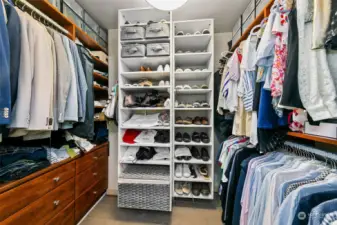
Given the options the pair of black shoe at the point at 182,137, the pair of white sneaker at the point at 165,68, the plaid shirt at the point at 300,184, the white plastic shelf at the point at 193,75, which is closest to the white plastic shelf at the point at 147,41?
the pair of white sneaker at the point at 165,68

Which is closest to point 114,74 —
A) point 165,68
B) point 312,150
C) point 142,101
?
point 142,101

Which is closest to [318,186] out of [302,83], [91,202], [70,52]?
[302,83]

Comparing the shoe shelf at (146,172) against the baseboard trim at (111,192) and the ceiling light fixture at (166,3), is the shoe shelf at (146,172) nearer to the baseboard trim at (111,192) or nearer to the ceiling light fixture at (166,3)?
the baseboard trim at (111,192)

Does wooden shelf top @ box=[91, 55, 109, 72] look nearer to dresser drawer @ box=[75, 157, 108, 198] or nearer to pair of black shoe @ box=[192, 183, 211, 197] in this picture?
dresser drawer @ box=[75, 157, 108, 198]

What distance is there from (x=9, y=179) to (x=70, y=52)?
876 millimetres

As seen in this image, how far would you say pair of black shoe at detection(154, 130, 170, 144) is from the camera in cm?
176

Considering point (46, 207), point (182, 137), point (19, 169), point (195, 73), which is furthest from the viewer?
point (182, 137)

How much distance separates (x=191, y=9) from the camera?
183cm

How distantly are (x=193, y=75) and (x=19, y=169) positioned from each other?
66.2 inches

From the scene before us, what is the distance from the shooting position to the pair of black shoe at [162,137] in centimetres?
176

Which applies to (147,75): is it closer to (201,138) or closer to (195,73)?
(195,73)

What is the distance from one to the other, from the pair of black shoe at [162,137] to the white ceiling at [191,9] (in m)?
1.34

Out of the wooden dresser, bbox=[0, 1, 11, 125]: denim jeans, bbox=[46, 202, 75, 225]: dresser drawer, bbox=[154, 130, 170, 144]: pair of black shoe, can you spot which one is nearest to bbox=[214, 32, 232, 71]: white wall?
bbox=[154, 130, 170, 144]: pair of black shoe

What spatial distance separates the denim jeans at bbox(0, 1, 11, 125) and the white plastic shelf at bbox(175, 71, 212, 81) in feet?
4.58
